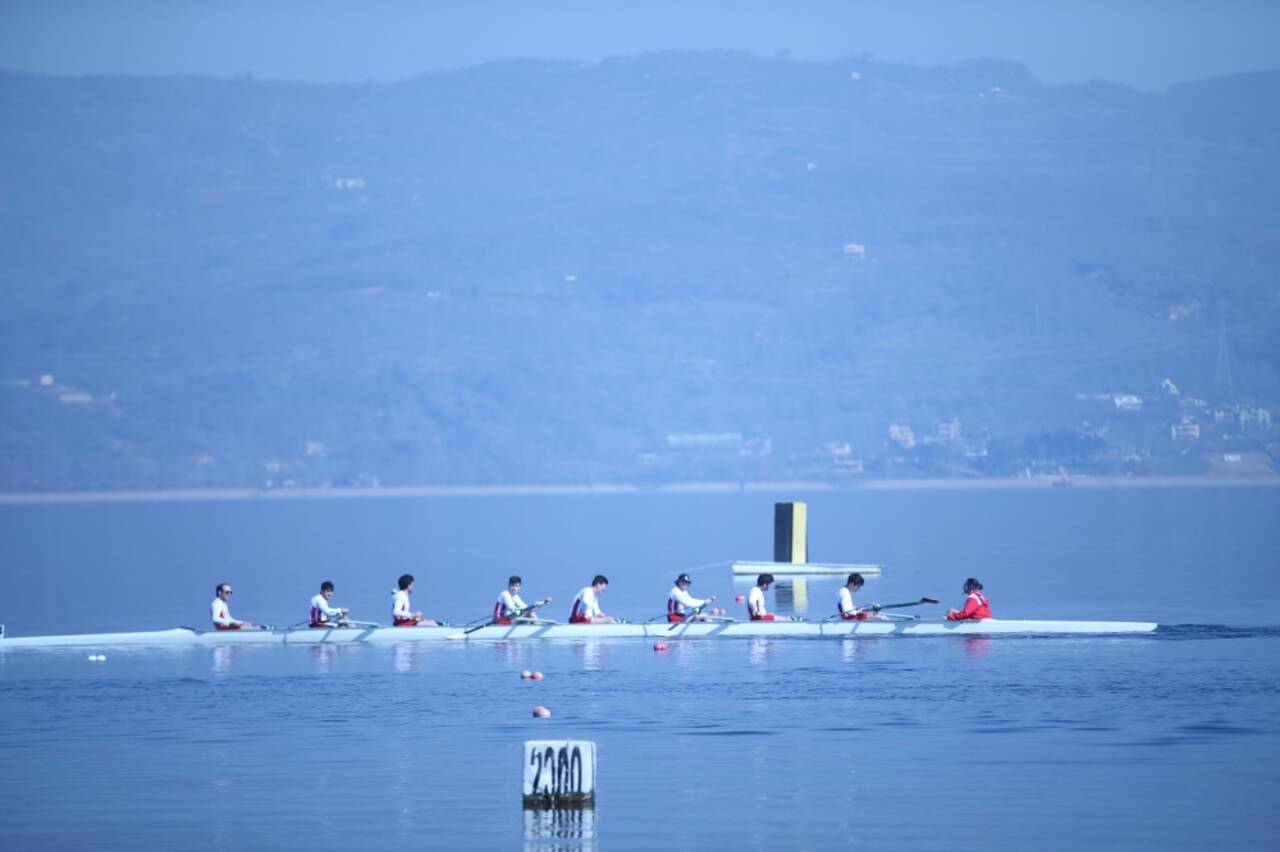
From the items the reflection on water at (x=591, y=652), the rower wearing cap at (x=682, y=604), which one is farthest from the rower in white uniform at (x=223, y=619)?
the rower wearing cap at (x=682, y=604)

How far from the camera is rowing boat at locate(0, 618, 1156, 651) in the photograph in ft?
112

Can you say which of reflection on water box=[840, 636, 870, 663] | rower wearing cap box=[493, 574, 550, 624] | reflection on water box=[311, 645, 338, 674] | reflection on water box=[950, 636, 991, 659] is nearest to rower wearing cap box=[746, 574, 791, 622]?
reflection on water box=[840, 636, 870, 663]

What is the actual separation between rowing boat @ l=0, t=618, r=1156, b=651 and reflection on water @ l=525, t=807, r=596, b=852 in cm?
1486

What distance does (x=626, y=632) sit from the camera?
113ft

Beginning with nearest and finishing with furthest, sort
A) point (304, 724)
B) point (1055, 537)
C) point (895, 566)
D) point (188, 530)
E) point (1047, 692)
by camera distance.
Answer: point (304, 724) → point (1047, 692) → point (895, 566) → point (1055, 537) → point (188, 530)

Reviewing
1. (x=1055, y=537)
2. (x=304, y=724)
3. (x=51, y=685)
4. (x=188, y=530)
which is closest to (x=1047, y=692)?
(x=304, y=724)

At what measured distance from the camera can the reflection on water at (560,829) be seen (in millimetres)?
18297

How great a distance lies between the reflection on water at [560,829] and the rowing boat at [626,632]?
1486cm

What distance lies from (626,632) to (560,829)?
15.5 metres

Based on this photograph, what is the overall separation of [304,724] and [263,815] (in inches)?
239

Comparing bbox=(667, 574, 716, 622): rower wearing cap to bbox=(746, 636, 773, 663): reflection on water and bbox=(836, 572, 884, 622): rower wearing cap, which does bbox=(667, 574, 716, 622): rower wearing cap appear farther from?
bbox=(836, 572, 884, 622): rower wearing cap

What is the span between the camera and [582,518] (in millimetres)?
136500

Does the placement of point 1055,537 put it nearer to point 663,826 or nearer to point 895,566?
point 895,566

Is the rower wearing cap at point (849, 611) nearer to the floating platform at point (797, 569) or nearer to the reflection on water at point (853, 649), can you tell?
the reflection on water at point (853, 649)
